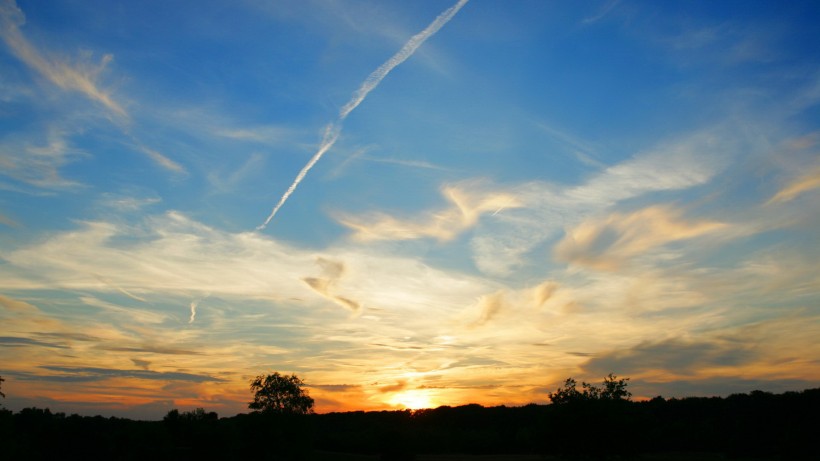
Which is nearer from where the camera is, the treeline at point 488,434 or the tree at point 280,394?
the treeline at point 488,434

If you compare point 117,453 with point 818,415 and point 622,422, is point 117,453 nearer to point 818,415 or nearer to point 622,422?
point 622,422

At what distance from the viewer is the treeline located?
60562mm

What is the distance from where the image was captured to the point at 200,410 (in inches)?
5714

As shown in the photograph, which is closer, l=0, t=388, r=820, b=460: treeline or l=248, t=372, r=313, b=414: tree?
l=0, t=388, r=820, b=460: treeline

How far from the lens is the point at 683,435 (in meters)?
138

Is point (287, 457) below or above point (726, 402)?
below

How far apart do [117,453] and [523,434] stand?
307ft

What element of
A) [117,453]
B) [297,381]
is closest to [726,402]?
[297,381]

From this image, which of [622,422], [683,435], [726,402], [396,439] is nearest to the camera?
[622,422]

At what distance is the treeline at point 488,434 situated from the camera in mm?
60562

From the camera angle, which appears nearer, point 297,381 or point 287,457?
point 287,457

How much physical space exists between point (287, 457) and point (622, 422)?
211 feet

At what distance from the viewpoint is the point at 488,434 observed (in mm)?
157750

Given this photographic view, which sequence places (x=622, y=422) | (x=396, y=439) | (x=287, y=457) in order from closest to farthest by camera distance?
1. (x=622, y=422)
2. (x=287, y=457)
3. (x=396, y=439)
